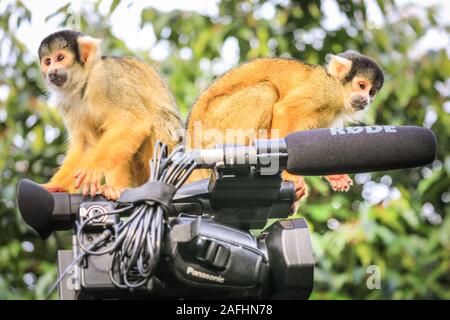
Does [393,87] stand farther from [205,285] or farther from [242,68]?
[205,285]

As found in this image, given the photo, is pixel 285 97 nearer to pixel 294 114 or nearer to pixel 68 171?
pixel 294 114

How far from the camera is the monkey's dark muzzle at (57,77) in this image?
3.67 meters

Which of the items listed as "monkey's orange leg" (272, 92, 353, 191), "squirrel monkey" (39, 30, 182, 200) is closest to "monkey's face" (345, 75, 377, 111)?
"monkey's orange leg" (272, 92, 353, 191)

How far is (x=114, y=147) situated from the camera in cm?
365

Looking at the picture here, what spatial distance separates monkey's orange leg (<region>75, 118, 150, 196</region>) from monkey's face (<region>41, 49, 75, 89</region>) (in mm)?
304

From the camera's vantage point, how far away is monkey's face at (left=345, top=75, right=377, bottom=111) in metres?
3.86

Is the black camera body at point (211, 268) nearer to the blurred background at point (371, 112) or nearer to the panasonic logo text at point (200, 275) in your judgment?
the panasonic logo text at point (200, 275)

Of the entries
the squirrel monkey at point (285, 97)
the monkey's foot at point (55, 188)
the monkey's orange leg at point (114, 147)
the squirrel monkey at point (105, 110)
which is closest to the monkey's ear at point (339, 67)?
the squirrel monkey at point (285, 97)

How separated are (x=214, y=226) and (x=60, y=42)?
2.01 metres

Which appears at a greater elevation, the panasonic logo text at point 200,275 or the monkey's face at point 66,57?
the panasonic logo text at point 200,275

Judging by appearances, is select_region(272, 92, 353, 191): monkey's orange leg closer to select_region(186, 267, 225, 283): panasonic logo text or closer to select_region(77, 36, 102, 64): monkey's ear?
select_region(77, 36, 102, 64): monkey's ear

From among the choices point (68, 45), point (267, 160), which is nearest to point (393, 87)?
point (68, 45)
